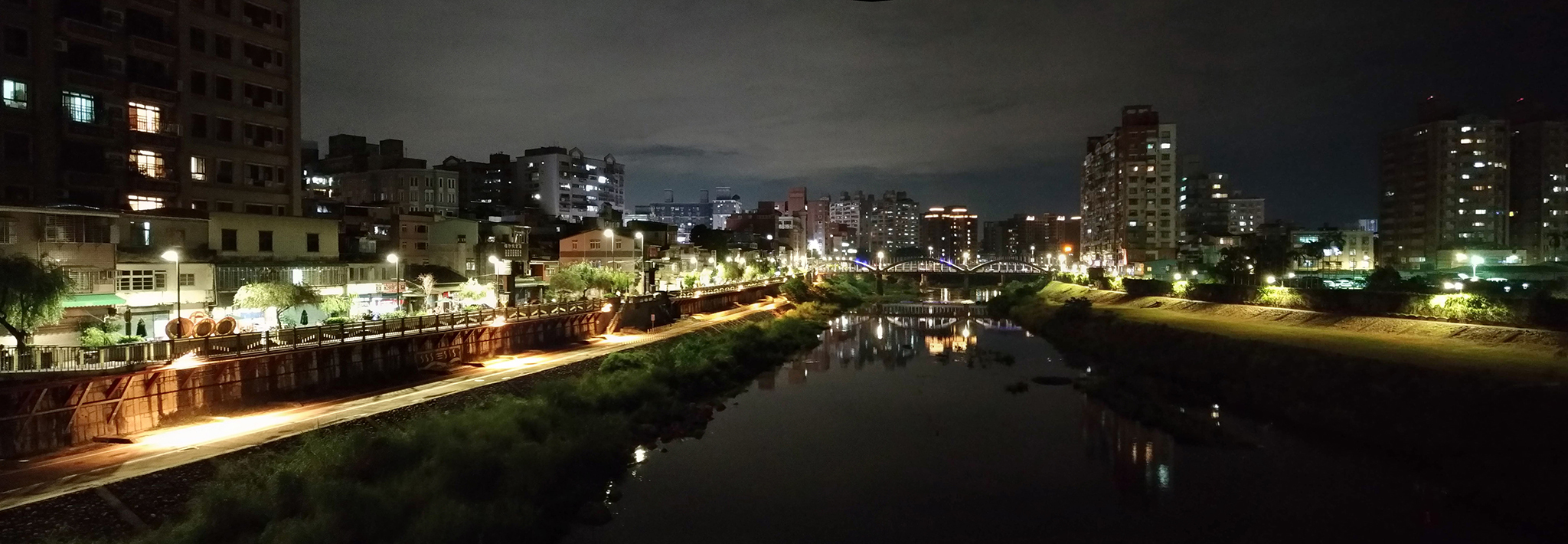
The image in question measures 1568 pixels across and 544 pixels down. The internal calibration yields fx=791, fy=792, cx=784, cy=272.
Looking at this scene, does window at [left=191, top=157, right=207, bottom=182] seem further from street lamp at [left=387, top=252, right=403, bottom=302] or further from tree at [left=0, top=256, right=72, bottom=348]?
tree at [left=0, top=256, right=72, bottom=348]

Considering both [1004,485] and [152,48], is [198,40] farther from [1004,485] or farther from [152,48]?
[1004,485]

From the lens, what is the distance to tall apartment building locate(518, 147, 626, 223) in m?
96.4

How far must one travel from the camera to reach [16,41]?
1268 inches

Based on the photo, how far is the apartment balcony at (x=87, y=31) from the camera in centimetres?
3322

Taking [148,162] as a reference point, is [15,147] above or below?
above

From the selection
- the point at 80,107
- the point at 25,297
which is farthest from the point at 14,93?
the point at 25,297

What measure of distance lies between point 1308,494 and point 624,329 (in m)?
36.3

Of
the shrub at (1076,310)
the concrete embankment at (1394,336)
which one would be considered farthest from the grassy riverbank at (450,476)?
the shrub at (1076,310)

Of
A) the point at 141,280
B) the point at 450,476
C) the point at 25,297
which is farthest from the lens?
the point at 141,280

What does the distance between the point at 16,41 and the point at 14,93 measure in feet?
7.17

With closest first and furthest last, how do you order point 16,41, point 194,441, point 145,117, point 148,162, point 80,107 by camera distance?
point 194,441 < point 16,41 < point 80,107 < point 148,162 < point 145,117

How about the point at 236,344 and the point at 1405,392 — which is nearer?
A: the point at 1405,392

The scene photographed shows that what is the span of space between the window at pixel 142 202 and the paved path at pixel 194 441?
58.2 ft

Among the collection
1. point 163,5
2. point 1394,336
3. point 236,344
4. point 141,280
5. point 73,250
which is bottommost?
point 1394,336
